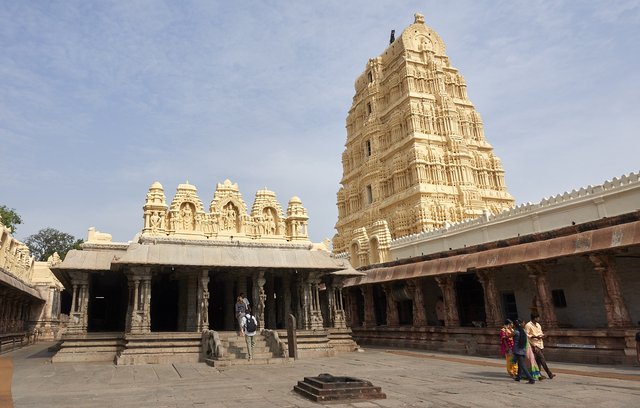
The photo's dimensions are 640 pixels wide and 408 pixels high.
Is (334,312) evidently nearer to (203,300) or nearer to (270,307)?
(270,307)

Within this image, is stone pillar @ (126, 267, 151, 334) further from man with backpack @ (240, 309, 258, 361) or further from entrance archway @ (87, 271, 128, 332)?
entrance archway @ (87, 271, 128, 332)

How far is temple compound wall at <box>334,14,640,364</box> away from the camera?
16.0m

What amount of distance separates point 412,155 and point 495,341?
Answer: 942 inches

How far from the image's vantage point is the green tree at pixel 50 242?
7126cm

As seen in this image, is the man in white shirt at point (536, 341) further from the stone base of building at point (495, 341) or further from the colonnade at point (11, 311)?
the colonnade at point (11, 311)

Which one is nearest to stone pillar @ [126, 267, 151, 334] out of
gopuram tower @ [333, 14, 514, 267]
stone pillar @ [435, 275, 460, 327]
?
stone pillar @ [435, 275, 460, 327]

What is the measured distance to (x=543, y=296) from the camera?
56.2ft

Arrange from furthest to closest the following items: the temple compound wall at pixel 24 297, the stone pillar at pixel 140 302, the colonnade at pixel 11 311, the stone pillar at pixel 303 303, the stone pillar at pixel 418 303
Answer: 1. the temple compound wall at pixel 24 297
2. the colonnade at pixel 11 311
3. the stone pillar at pixel 418 303
4. the stone pillar at pixel 303 303
5. the stone pillar at pixel 140 302

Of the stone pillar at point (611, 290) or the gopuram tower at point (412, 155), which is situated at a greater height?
the gopuram tower at point (412, 155)

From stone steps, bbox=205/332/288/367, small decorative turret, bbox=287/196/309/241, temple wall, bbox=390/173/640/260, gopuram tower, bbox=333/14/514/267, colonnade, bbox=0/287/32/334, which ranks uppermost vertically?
gopuram tower, bbox=333/14/514/267

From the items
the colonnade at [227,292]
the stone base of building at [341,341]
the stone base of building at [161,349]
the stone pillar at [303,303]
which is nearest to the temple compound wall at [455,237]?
the stone base of building at [341,341]

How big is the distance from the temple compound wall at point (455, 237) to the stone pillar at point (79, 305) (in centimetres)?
1519

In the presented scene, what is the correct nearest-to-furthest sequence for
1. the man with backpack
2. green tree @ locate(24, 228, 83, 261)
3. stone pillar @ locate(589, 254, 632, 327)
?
stone pillar @ locate(589, 254, 632, 327)
the man with backpack
green tree @ locate(24, 228, 83, 261)

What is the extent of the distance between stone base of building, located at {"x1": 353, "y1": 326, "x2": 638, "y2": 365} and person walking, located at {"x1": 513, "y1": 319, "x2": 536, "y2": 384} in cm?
535
